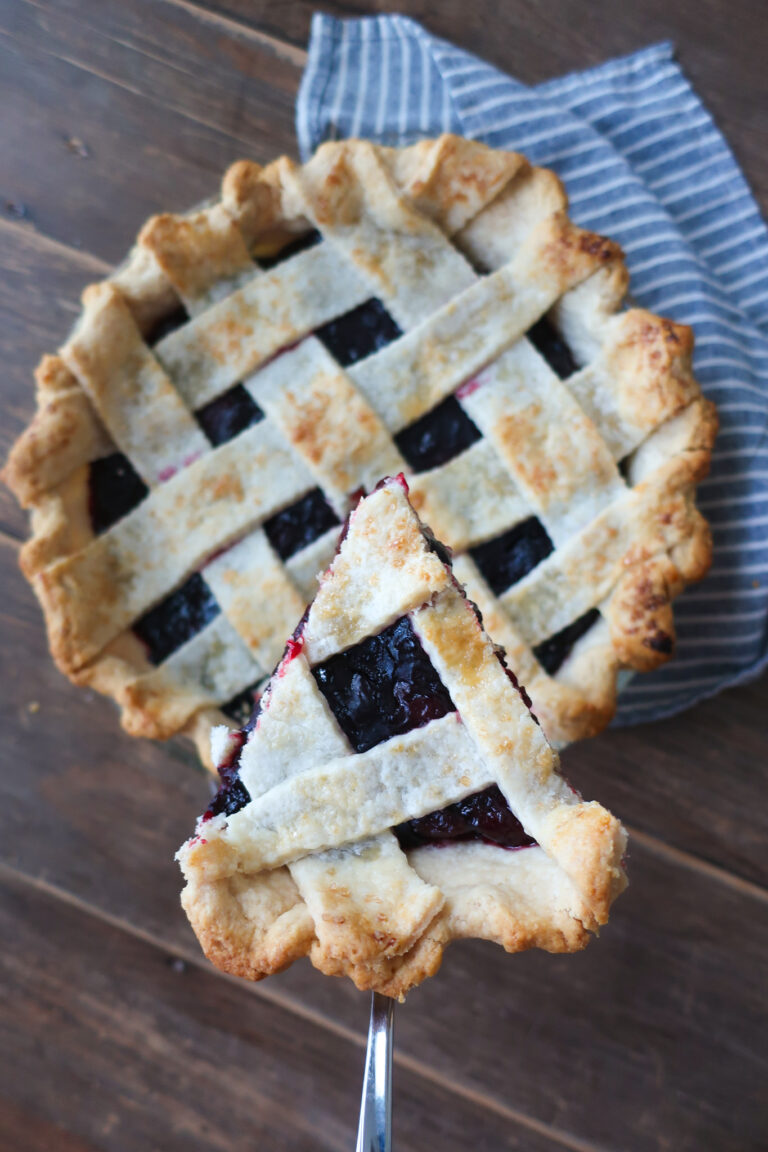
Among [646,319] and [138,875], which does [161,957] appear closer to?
[138,875]

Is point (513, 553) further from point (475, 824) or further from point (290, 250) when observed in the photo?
point (290, 250)

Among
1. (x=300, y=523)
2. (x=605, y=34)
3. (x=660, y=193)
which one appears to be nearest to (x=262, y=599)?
(x=300, y=523)

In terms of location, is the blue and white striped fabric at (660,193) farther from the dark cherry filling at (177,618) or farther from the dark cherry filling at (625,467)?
the dark cherry filling at (177,618)

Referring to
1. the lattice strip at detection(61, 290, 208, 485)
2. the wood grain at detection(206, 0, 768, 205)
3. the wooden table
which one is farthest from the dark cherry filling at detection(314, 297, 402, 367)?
the wood grain at detection(206, 0, 768, 205)

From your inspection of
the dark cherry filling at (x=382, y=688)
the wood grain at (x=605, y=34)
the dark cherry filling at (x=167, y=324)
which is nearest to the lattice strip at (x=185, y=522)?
the dark cherry filling at (x=167, y=324)

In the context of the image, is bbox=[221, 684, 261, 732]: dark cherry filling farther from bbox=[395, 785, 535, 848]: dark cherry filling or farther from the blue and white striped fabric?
the blue and white striped fabric

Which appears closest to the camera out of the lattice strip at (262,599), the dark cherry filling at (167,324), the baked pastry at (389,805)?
the baked pastry at (389,805)
